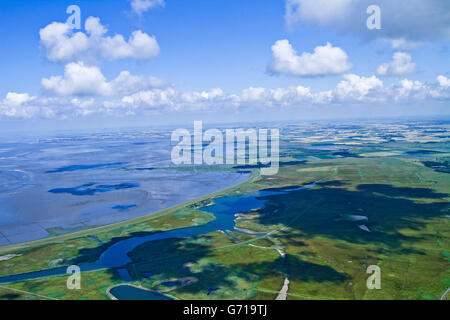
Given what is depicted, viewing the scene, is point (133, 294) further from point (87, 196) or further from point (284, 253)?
point (87, 196)

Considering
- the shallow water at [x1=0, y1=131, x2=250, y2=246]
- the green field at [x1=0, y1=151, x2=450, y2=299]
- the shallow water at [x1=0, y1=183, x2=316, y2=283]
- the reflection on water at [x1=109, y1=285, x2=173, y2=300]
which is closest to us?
the reflection on water at [x1=109, y1=285, x2=173, y2=300]

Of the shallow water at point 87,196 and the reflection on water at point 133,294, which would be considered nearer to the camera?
the reflection on water at point 133,294

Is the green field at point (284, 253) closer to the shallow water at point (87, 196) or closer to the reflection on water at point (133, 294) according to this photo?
the reflection on water at point (133, 294)

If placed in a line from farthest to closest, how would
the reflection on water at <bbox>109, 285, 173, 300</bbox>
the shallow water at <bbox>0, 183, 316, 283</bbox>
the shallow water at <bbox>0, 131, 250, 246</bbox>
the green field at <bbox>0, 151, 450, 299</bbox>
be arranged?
the shallow water at <bbox>0, 131, 250, 246</bbox>
the shallow water at <bbox>0, 183, 316, 283</bbox>
the green field at <bbox>0, 151, 450, 299</bbox>
the reflection on water at <bbox>109, 285, 173, 300</bbox>

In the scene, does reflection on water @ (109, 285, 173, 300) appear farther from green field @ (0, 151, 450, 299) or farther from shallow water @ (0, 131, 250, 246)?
shallow water @ (0, 131, 250, 246)

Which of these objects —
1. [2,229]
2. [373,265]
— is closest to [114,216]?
[2,229]

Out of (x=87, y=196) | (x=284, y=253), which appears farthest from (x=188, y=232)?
(x=87, y=196)

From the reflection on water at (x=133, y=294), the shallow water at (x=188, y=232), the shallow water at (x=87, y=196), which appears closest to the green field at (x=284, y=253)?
the reflection on water at (x=133, y=294)

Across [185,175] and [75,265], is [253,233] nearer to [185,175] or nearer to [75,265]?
[75,265]

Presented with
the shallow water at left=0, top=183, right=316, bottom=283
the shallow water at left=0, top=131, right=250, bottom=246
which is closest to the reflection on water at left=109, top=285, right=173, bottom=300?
the shallow water at left=0, top=183, right=316, bottom=283

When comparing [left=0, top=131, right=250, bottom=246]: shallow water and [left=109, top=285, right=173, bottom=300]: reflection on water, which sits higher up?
[left=0, top=131, right=250, bottom=246]: shallow water
